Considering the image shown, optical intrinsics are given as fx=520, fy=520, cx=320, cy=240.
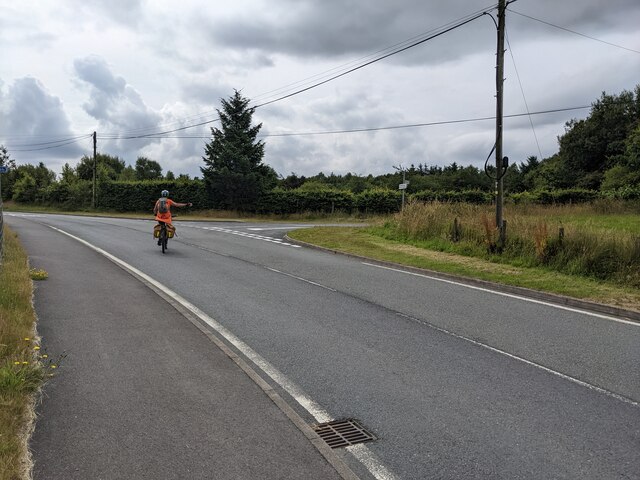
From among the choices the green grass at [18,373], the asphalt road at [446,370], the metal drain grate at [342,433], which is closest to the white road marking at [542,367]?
the asphalt road at [446,370]

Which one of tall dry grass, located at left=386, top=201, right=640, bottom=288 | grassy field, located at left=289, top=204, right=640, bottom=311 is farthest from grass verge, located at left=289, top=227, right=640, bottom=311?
tall dry grass, located at left=386, top=201, right=640, bottom=288

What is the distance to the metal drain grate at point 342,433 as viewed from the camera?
3879 millimetres

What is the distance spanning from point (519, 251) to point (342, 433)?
12.1m

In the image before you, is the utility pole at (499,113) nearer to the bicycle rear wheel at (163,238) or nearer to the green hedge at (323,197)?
the bicycle rear wheel at (163,238)

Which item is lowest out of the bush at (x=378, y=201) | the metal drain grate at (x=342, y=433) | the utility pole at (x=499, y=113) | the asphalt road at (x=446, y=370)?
the metal drain grate at (x=342, y=433)

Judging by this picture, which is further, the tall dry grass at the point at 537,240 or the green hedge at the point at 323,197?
the green hedge at the point at 323,197

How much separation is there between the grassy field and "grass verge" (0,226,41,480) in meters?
8.77

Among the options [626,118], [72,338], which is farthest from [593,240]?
[626,118]

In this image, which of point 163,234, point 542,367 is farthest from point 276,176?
point 542,367

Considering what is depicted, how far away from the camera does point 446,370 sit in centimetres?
546

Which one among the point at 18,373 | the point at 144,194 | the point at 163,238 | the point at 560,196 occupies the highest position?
the point at 560,196

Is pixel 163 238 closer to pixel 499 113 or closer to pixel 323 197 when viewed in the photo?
pixel 499 113

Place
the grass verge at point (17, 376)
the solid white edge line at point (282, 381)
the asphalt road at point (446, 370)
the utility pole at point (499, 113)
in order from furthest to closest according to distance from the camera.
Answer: the utility pole at point (499, 113)
the asphalt road at point (446, 370)
the solid white edge line at point (282, 381)
the grass verge at point (17, 376)

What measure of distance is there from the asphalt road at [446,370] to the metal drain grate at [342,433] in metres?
0.11
